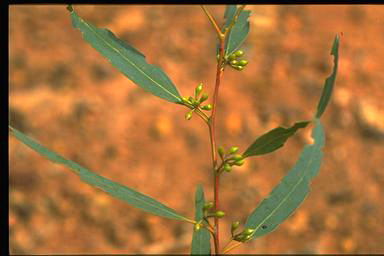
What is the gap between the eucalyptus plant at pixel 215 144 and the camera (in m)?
1.47

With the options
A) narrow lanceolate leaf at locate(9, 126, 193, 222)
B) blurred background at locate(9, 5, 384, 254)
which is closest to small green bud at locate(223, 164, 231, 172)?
narrow lanceolate leaf at locate(9, 126, 193, 222)

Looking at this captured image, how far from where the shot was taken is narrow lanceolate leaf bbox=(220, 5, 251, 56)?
1608mm

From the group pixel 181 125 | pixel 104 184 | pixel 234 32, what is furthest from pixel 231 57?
pixel 181 125

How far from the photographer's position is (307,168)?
1735 millimetres

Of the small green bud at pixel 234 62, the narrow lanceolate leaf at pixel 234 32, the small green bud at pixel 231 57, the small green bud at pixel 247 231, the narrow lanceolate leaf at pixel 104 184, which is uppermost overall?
the narrow lanceolate leaf at pixel 234 32

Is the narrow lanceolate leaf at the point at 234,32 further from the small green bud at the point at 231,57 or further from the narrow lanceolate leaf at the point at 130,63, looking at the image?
the narrow lanceolate leaf at the point at 130,63

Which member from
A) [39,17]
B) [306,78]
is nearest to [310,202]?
[306,78]

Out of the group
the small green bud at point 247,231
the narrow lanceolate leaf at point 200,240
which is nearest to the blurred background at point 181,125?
the narrow lanceolate leaf at point 200,240

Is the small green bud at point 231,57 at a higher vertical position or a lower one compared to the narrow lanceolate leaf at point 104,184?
higher

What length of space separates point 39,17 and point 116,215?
5.28 feet

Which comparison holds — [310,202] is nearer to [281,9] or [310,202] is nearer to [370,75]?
[370,75]

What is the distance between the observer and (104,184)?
1.50 m

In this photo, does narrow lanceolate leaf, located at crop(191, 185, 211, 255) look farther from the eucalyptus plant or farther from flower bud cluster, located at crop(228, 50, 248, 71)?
flower bud cluster, located at crop(228, 50, 248, 71)

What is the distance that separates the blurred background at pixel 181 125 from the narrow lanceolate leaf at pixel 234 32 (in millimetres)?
1726
